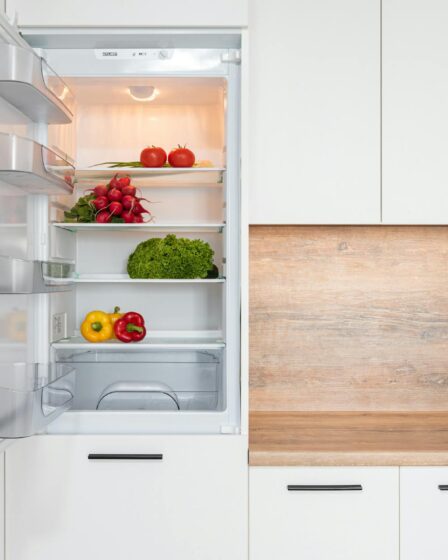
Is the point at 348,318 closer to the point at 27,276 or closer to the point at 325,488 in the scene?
the point at 325,488

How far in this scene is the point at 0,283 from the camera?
1.43 m

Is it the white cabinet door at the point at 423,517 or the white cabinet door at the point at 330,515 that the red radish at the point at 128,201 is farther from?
the white cabinet door at the point at 423,517

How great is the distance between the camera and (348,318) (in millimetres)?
2457

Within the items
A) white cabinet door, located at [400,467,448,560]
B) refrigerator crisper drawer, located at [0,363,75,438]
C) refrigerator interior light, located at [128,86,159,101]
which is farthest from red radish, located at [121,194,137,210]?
white cabinet door, located at [400,467,448,560]

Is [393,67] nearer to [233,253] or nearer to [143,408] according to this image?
[233,253]

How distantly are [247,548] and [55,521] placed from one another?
1.90 ft

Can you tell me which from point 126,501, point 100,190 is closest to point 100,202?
point 100,190

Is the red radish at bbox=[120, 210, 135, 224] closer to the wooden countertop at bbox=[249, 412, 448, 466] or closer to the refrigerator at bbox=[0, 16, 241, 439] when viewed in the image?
the refrigerator at bbox=[0, 16, 241, 439]

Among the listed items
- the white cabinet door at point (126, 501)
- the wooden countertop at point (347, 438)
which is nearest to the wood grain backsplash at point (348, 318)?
the wooden countertop at point (347, 438)

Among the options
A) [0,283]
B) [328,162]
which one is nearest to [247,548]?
[0,283]

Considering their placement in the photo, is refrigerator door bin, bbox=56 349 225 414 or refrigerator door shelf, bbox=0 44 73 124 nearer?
refrigerator door shelf, bbox=0 44 73 124

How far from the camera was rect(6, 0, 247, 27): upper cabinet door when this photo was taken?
184 cm

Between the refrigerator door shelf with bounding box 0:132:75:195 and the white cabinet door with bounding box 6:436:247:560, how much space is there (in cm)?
75

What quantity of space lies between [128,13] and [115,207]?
1.95 ft
